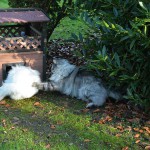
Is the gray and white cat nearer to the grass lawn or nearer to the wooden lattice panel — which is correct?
the grass lawn

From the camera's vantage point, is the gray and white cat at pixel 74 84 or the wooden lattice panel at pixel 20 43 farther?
the wooden lattice panel at pixel 20 43

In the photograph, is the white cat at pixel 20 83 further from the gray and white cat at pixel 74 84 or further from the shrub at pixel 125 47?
the shrub at pixel 125 47

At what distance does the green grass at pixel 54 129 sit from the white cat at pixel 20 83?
12 cm

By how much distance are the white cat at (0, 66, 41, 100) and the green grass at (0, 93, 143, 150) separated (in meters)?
0.12

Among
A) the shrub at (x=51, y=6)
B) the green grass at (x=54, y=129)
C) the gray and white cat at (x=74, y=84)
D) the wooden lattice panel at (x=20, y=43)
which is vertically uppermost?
the shrub at (x=51, y=6)

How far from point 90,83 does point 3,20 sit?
5.30 feet

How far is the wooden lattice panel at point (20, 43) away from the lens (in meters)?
5.86

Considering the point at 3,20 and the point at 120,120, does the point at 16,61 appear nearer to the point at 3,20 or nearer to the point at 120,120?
the point at 3,20

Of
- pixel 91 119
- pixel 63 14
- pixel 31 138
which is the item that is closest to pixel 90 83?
pixel 91 119

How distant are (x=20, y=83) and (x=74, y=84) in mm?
849

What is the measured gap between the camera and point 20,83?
5.68 metres

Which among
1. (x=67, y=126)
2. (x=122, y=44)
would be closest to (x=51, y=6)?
(x=122, y=44)

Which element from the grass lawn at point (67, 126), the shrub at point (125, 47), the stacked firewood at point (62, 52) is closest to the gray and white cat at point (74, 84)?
the grass lawn at point (67, 126)

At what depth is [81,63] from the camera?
23.3 feet
